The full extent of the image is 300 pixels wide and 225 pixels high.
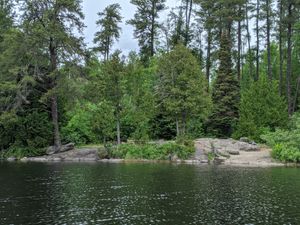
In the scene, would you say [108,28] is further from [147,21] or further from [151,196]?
[151,196]

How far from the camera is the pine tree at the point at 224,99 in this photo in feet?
156

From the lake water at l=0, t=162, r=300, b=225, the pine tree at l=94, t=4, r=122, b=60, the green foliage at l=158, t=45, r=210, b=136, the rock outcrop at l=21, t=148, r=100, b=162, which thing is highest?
the pine tree at l=94, t=4, r=122, b=60

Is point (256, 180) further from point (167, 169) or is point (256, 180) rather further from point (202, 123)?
point (202, 123)

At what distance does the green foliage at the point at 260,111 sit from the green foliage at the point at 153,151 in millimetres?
8840

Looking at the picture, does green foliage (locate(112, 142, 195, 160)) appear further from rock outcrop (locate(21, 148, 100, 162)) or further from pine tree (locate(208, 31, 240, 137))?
pine tree (locate(208, 31, 240, 137))

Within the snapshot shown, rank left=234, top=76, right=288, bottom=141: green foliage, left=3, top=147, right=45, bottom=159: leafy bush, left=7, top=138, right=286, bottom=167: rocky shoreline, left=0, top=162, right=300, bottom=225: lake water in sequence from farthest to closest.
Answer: left=234, top=76, right=288, bottom=141: green foliage < left=3, top=147, right=45, bottom=159: leafy bush < left=7, top=138, right=286, bottom=167: rocky shoreline < left=0, top=162, right=300, bottom=225: lake water

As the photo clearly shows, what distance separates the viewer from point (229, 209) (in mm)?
18453

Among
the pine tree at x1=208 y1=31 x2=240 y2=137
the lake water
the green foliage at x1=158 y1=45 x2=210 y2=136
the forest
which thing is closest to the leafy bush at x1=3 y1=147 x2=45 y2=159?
the forest

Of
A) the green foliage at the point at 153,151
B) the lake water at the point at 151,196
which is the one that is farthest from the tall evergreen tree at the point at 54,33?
the lake water at the point at 151,196

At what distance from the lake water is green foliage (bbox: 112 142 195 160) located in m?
6.74

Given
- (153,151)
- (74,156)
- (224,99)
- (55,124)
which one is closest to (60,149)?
(74,156)

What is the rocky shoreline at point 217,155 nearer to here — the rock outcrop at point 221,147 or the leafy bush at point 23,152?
the rock outcrop at point 221,147

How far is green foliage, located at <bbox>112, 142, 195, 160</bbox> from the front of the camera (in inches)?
1532

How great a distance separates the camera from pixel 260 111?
149ft
